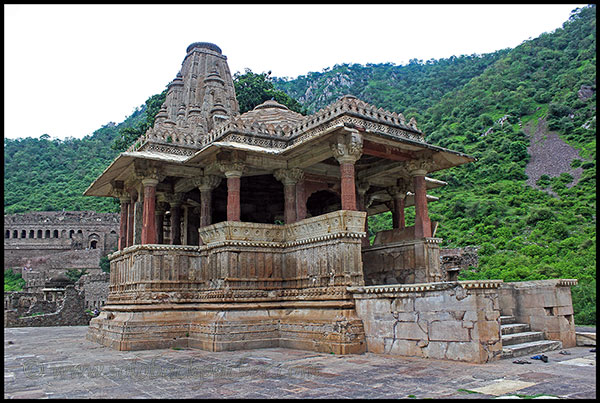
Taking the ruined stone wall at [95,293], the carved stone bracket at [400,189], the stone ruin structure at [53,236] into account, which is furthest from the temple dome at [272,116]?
the stone ruin structure at [53,236]

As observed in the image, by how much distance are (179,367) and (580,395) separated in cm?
603

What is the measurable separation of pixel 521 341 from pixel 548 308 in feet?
4.04

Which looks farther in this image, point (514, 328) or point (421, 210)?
point (421, 210)

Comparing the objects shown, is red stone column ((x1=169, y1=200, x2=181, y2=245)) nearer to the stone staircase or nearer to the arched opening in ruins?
the arched opening in ruins

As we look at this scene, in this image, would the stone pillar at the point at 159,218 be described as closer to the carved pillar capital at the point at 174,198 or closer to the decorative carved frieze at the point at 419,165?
the carved pillar capital at the point at 174,198

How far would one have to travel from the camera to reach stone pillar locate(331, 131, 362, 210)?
11.1 m

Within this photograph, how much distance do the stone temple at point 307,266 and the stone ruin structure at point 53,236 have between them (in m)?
50.2

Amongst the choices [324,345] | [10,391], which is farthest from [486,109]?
[10,391]

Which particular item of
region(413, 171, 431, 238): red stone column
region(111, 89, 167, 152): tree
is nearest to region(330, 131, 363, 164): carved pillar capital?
region(413, 171, 431, 238): red stone column

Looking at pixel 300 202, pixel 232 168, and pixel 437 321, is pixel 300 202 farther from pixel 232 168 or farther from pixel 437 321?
pixel 437 321

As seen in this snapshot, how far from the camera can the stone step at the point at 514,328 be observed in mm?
10062

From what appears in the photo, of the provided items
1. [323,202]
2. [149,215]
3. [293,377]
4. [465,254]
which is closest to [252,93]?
[323,202]

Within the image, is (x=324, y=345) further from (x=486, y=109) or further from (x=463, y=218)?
(x=486, y=109)

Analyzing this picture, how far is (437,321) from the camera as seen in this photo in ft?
28.5
